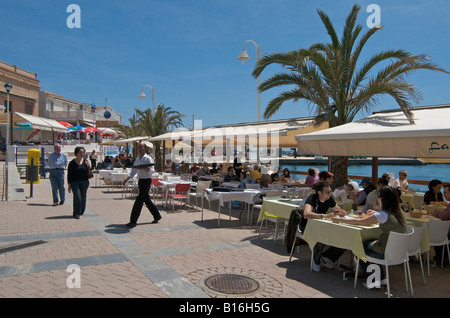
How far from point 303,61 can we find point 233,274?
6728 millimetres

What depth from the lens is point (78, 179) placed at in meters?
8.45

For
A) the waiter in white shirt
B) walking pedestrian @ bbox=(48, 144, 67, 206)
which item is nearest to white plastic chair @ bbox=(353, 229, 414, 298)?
the waiter in white shirt

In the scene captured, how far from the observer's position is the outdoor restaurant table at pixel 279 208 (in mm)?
6391

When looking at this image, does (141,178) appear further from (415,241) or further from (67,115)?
(67,115)

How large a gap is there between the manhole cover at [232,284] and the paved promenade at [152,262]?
0.10 meters

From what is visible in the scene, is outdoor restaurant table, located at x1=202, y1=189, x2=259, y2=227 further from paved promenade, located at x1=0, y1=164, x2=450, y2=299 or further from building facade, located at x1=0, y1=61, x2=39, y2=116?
building facade, located at x1=0, y1=61, x2=39, y2=116

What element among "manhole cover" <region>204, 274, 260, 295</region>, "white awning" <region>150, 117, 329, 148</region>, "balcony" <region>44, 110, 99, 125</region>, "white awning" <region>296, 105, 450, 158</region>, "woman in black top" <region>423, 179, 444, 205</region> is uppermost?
"balcony" <region>44, 110, 99, 125</region>

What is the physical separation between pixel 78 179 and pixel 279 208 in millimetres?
4935

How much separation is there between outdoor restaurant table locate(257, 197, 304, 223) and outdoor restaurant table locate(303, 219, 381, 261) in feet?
4.18

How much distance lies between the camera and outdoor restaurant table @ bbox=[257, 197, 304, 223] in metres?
6.39

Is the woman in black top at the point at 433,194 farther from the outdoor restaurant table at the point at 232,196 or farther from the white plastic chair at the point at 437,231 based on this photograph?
the outdoor restaurant table at the point at 232,196

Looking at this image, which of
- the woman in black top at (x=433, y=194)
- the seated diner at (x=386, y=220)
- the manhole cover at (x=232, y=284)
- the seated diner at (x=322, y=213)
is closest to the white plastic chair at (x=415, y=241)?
the seated diner at (x=386, y=220)
